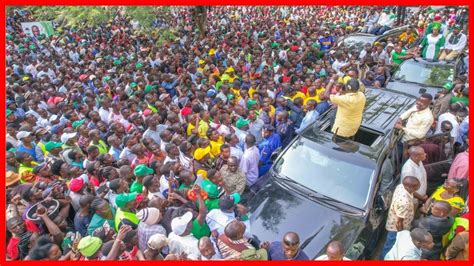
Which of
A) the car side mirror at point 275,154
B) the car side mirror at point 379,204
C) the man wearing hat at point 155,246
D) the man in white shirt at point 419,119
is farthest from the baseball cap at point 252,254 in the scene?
the man in white shirt at point 419,119

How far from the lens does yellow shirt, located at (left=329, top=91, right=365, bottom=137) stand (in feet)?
16.1

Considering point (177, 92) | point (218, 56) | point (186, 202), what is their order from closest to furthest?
1. point (186, 202)
2. point (177, 92)
3. point (218, 56)

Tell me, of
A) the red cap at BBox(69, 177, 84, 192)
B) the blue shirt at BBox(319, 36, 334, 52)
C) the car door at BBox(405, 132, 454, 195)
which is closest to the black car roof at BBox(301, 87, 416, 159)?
the car door at BBox(405, 132, 454, 195)

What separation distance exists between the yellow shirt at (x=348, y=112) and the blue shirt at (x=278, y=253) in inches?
81.7

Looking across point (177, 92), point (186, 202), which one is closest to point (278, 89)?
point (177, 92)

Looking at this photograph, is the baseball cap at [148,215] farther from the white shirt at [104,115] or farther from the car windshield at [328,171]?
the white shirt at [104,115]

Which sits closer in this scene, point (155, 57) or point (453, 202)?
point (453, 202)

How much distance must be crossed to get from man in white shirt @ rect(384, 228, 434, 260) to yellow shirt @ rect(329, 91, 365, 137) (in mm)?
1979

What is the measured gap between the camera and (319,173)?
4.62m

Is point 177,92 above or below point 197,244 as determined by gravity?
below

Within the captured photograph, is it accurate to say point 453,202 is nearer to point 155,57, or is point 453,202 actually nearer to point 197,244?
point 197,244

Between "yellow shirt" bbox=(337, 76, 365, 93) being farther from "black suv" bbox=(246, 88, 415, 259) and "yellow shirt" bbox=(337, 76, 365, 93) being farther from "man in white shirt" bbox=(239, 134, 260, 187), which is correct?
"man in white shirt" bbox=(239, 134, 260, 187)

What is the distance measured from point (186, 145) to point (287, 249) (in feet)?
7.23

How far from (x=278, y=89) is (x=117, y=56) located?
667 cm
